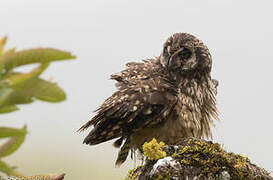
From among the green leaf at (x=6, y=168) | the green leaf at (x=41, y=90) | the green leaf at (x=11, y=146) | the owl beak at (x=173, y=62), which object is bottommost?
the green leaf at (x=6, y=168)

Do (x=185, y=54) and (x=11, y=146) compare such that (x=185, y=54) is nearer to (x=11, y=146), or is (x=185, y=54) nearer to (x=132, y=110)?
(x=132, y=110)

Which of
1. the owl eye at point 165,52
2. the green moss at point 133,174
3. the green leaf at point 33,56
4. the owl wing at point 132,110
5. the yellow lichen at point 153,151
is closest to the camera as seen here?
the green leaf at point 33,56

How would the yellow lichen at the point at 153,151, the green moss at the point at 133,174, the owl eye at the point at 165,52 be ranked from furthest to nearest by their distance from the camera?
the owl eye at the point at 165,52
the green moss at the point at 133,174
the yellow lichen at the point at 153,151

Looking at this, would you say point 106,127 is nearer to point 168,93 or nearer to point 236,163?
point 168,93

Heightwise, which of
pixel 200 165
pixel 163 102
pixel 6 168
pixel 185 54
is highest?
pixel 185 54

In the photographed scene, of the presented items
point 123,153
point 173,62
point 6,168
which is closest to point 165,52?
point 173,62

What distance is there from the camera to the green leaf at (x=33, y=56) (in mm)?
1205

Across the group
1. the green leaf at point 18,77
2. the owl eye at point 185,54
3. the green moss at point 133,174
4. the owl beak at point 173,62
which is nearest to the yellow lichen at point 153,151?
the green moss at point 133,174

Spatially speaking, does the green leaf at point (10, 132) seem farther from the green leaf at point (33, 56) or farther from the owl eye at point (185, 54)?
the owl eye at point (185, 54)

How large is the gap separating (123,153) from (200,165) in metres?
2.36

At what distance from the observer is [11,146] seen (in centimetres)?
128

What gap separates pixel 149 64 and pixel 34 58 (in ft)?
16.0

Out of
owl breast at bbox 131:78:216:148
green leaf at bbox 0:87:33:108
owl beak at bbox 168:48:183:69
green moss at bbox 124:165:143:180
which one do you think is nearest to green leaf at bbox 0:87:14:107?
green leaf at bbox 0:87:33:108

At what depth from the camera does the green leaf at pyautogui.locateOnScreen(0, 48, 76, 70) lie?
1.21 meters
